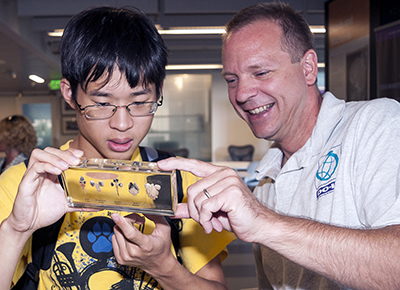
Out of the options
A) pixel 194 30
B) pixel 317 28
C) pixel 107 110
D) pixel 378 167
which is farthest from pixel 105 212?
pixel 317 28

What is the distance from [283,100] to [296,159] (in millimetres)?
281

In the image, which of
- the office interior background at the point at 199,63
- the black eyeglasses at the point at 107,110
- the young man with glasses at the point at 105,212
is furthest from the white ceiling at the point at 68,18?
the black eyeglasses at the point at 107,110

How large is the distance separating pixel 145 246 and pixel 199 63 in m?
8.97

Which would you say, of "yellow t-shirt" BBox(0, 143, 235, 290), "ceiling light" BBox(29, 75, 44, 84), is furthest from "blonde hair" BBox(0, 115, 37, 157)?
"ceiling light" BBox(29, 75, 44, 84)

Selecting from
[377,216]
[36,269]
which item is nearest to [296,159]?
[377,216]

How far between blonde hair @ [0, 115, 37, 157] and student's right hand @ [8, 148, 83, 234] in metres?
3.78

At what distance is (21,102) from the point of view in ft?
45.3

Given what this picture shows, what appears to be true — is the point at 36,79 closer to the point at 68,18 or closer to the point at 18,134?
the point at 68,18

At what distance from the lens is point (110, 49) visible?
3.89ft

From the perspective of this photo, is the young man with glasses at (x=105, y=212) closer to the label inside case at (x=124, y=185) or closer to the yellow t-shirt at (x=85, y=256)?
the yellow t-shirt at (x=85, y=256)

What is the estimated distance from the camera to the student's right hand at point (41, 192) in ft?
3.25

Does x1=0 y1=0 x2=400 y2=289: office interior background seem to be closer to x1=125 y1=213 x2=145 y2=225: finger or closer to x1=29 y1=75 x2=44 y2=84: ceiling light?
x1=29 y1=75 x2=44 y2=84: ceiling light

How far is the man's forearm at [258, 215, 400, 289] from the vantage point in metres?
0.95

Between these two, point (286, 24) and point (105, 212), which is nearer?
point (105, 212)
